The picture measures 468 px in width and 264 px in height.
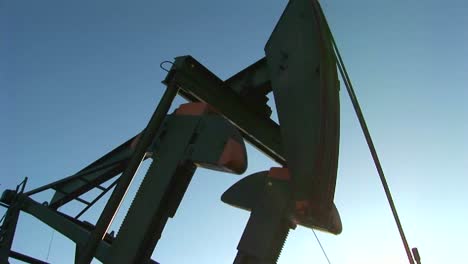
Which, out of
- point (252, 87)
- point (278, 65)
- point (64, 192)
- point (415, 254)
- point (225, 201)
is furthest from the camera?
point (64, 192)

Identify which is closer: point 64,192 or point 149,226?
point 149,226

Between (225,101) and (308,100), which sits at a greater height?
(225,101)

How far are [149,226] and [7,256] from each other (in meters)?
5.58

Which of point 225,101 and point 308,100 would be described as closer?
point 308,100

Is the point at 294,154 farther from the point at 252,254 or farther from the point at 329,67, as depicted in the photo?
the point at 252,254

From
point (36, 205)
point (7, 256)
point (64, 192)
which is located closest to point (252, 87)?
point (64, 192)

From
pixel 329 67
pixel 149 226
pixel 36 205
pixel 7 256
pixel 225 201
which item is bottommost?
pixel 7 256

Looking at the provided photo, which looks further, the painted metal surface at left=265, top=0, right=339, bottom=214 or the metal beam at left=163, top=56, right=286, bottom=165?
the metal beam at left=163, top=56, right=286, bottom=165

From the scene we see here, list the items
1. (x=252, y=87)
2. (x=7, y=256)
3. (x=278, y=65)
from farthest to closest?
1. (x=7, y=256)
2. (x=252, y=87)
3. (x=278, y=65)

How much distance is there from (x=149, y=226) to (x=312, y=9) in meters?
2.10

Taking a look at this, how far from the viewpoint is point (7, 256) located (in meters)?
7.47

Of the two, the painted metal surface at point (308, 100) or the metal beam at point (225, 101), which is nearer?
the painted metal surface at point (308, 100)

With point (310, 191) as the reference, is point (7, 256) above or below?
below

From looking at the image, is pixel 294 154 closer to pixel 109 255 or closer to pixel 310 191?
pixel 310 191
